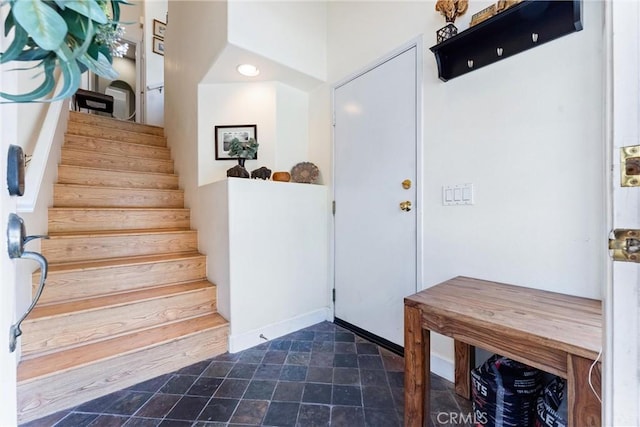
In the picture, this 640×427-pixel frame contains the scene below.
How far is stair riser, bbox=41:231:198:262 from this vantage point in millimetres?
1989

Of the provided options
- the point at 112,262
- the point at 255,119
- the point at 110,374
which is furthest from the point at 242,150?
the point at 110,374

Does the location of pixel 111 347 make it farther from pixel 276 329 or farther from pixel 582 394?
pixel 582 394

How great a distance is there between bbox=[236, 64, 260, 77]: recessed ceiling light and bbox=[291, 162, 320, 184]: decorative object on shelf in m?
0.87

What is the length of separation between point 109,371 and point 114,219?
4.52 feet

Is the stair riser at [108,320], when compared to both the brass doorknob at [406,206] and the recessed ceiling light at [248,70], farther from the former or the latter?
the recessed ceiling light at [248,70]

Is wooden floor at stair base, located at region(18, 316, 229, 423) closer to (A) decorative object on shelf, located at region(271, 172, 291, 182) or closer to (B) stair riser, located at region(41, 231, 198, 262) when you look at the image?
(B) stair riser, located at region(41, 231, 198, 262)

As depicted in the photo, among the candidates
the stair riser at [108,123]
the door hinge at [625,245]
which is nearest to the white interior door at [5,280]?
the door hinge at [625,245]

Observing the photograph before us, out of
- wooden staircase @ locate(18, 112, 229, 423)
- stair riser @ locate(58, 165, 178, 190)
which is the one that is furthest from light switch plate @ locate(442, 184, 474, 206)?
stair riser @ locate(58, 165, 178, 190)

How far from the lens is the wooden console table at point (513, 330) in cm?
76

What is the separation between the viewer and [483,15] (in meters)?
1.37

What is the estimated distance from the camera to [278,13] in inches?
87.0

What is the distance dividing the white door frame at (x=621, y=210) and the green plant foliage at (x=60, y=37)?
0.79 m

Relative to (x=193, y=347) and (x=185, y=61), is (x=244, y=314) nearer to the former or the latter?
(x=193, y=347)

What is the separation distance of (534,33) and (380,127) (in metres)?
0.93
